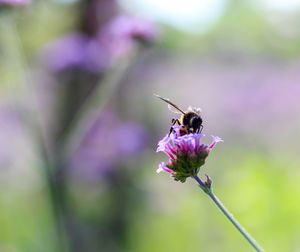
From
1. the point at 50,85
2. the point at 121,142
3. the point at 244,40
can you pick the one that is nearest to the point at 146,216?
the point at 121,142

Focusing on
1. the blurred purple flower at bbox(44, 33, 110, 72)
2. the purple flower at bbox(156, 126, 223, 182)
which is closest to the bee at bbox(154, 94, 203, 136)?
the purple flower at bbox(156, 126, 223, 182)

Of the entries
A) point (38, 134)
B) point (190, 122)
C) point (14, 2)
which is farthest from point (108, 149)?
point (190, 122)

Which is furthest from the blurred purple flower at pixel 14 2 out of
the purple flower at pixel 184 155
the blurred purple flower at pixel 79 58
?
the purple flower at pixel 184 155

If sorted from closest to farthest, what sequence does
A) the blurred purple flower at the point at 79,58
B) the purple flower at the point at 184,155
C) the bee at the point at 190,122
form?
1. the purple flower at the point at 184,155
2. the bee at the point at 190,122
3. the blurred purple flower at the point at 79,58

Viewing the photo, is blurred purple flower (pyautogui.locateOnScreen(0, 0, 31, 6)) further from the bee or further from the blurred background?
the bee

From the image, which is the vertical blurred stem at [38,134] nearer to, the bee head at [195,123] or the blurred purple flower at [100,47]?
the blurred purple flower at [100,47]

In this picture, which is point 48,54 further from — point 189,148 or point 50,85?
point 189,148
